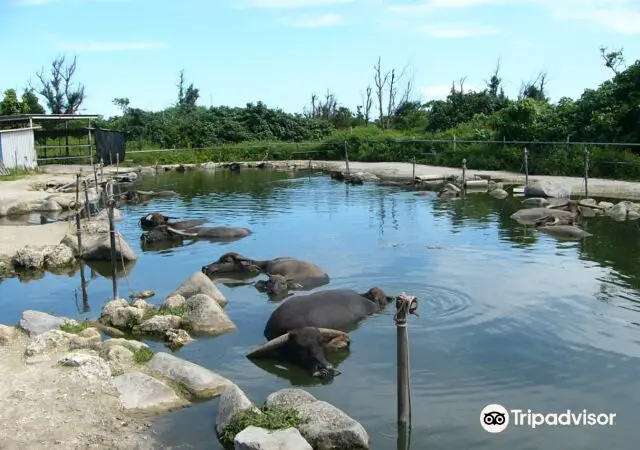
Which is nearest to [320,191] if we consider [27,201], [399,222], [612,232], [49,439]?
[399,222]

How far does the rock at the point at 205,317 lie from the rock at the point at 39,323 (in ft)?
4.91

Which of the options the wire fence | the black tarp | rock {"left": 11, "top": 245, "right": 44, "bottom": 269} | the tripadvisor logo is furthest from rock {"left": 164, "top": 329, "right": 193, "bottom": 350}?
the black tarp

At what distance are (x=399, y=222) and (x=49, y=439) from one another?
13403mm

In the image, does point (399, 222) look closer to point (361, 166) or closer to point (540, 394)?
point (540, 394)

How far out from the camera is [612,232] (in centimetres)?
1603

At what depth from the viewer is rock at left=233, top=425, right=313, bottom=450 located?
5234 millimetres

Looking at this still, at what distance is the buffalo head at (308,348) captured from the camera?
7539 millimetres

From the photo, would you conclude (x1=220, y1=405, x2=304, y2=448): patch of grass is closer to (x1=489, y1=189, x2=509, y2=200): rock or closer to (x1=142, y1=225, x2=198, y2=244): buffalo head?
(x1=142, y1=225, x2=198, y2=244): buffalo head

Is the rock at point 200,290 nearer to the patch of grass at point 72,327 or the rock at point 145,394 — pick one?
the patch of grass at point 72,327

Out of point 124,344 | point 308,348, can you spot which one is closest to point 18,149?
point 124,344

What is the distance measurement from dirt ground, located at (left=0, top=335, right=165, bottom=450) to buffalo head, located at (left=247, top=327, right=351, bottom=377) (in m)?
2.01

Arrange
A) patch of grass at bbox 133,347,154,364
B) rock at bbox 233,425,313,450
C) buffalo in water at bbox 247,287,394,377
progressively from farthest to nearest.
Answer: buffalo in water at bbox 247,287,394,377, patch of grass at bbox 133,347,154,364, rock at bbox 233,425,313,450

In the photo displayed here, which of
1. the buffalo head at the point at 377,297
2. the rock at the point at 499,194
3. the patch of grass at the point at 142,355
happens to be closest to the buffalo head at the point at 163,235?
the buffalo head at the point at 377,297

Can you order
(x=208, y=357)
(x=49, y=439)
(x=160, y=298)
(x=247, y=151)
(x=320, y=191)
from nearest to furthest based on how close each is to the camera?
(x=49, y=439)
(x=208, y=357)
(x=160, y=298)
(x=320, y=191)
(x=247, y=151)
